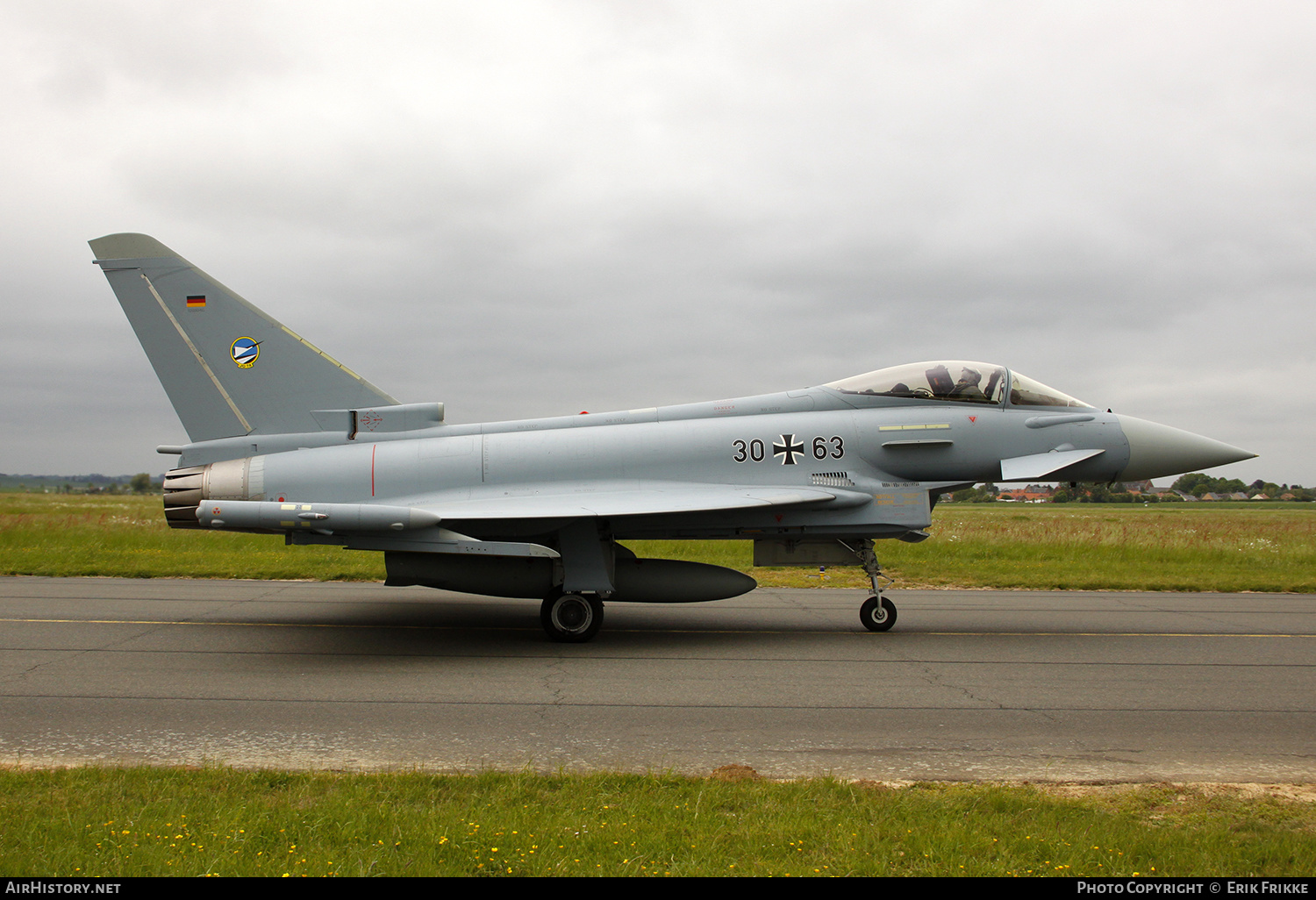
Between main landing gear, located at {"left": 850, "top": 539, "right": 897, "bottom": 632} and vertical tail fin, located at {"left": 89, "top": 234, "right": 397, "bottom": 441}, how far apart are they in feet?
23.4

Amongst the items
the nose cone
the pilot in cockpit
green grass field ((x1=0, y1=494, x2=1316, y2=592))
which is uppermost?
the pilot in cockpit

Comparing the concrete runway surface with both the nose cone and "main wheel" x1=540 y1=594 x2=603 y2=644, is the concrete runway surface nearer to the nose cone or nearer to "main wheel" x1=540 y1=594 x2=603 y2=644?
"main wheel" x1=540 y1=594 x2=603 y2=644

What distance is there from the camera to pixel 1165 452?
1059 cm

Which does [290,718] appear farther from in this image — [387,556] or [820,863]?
[820,863]

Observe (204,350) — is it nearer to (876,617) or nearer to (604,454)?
(604,454)

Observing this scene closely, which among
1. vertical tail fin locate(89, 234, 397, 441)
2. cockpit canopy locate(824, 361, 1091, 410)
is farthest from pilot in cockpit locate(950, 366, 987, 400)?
vertical tail fin locate(89, 234, 397, 441)

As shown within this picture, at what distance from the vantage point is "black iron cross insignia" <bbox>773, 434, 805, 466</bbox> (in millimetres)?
10297

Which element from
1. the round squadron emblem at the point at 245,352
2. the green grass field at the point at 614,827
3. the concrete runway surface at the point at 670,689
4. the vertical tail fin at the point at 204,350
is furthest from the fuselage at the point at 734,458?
the green grass field at the point at 614,827

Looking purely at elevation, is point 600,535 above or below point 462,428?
below

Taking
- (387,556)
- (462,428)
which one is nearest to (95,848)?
(387,556)

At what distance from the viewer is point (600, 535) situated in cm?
991

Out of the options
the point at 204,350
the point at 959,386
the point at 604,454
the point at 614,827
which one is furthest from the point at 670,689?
the point at 204,350
